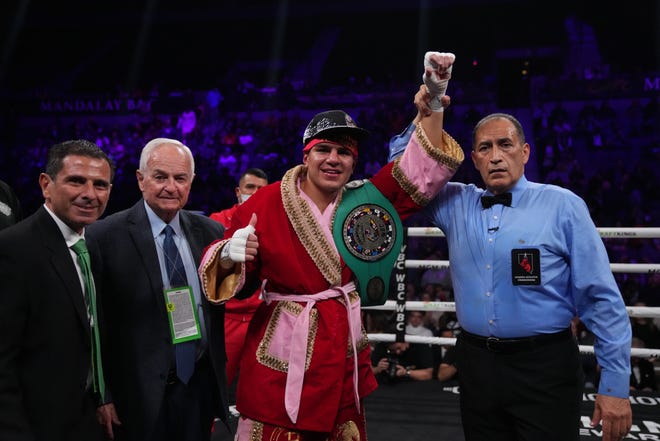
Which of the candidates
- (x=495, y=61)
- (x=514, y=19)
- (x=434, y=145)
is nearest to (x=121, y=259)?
(x=434, y=145)

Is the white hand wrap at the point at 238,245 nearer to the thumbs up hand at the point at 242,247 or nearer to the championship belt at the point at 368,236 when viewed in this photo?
the thumbs up hand at the point at 242,247

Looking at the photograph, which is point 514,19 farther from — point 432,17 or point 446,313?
point 446,313

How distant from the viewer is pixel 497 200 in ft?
5.83

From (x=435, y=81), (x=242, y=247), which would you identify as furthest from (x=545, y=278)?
(x=242, y=247)

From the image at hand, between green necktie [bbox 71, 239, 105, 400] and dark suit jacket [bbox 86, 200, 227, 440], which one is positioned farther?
dark suit jacket [bbox 86, 200, 227, 440]

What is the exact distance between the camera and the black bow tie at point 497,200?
177 centimetres

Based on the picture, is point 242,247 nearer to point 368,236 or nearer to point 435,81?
point 368,236

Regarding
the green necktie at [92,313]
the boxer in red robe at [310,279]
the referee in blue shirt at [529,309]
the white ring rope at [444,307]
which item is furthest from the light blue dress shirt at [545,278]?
the white ring rope at [444,307]

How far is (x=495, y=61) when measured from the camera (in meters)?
12.0

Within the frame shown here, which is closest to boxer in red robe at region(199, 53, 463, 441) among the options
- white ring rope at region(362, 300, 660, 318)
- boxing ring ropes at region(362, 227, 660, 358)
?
boxing ring ropes at region(362, 227, 660, 358)

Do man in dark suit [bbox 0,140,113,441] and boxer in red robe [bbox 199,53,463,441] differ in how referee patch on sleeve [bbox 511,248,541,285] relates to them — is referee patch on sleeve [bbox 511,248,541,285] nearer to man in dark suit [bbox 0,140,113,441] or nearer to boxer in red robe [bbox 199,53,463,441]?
boxer in red robe [bbox 199,53,463,441]

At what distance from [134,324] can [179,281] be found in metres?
0.20

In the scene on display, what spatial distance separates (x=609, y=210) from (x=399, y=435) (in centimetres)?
670

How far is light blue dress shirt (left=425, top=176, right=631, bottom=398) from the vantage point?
5.38ft
